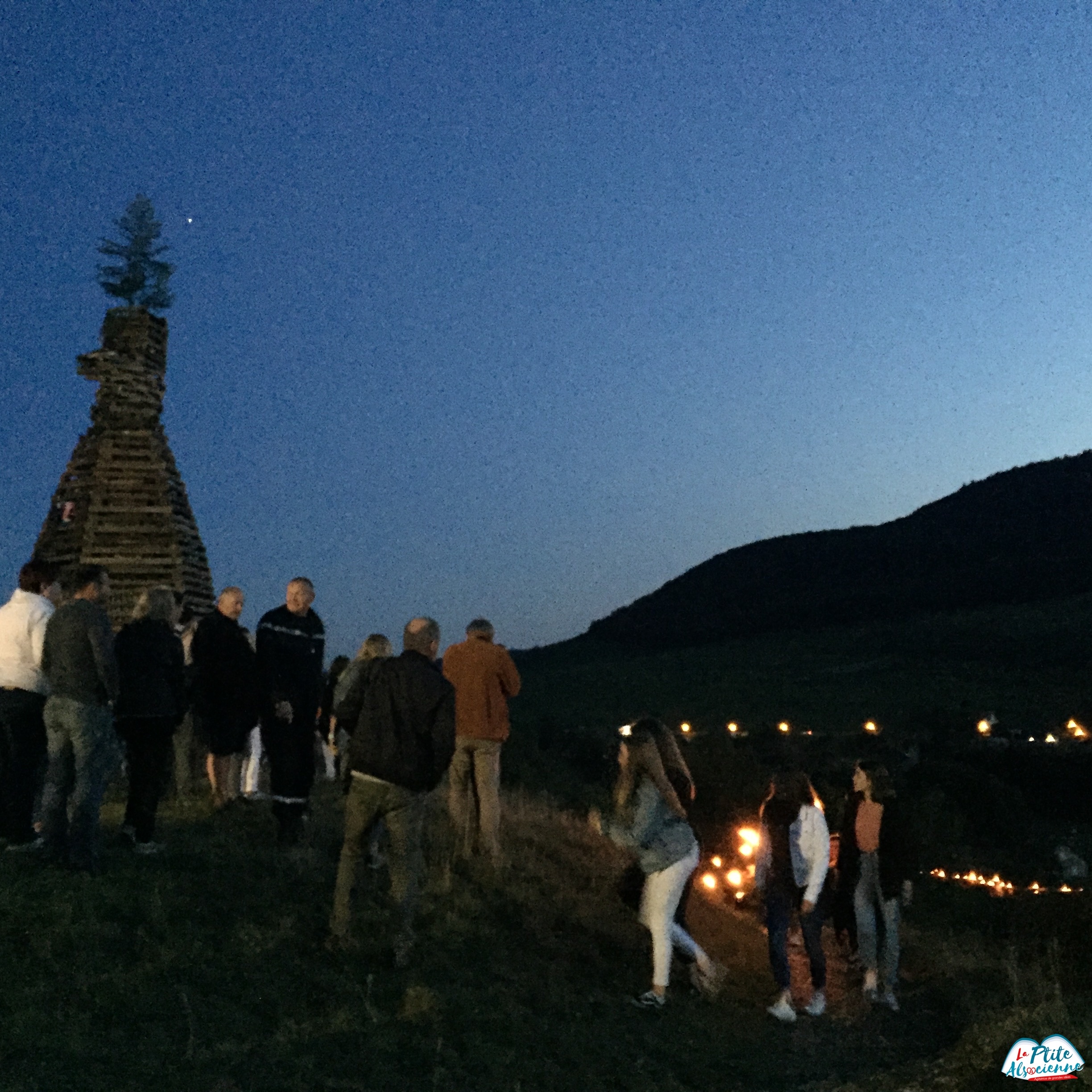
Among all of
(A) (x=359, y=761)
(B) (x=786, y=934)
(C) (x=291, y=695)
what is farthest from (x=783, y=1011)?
(C) (x=291, y=695)

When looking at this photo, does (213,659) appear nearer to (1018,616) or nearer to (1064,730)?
(1064,730)

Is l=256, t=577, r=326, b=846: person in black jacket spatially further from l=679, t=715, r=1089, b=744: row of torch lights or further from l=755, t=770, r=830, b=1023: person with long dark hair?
l=679, t=715, r=1089, b=744: row of torch lights

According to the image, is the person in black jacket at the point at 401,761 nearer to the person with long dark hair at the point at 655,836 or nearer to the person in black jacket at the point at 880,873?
the person with long dark hair at the point at 655,836

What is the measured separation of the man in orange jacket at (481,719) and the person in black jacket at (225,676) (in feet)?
5.98

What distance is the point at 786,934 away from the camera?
8.82m

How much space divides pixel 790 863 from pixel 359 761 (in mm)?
3755

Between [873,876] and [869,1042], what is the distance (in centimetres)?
148

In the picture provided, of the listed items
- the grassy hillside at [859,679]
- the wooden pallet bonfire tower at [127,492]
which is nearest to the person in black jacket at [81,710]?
the wooden pallet bonfire tower at [127,492]

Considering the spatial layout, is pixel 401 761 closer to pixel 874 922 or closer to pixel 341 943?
pixel 341 943

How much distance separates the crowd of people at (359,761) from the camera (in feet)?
A: 23.9

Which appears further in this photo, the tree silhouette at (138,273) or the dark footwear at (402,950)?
the tree silhouette at (138,273)

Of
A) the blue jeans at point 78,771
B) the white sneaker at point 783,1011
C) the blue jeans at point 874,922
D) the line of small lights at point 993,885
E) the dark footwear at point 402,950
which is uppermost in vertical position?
the blue jeans at point 78,771

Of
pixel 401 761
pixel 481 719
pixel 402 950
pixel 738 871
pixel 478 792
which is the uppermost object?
pixel 481 719

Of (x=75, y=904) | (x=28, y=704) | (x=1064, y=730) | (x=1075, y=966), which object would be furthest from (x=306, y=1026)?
(x=1064, y=730)
